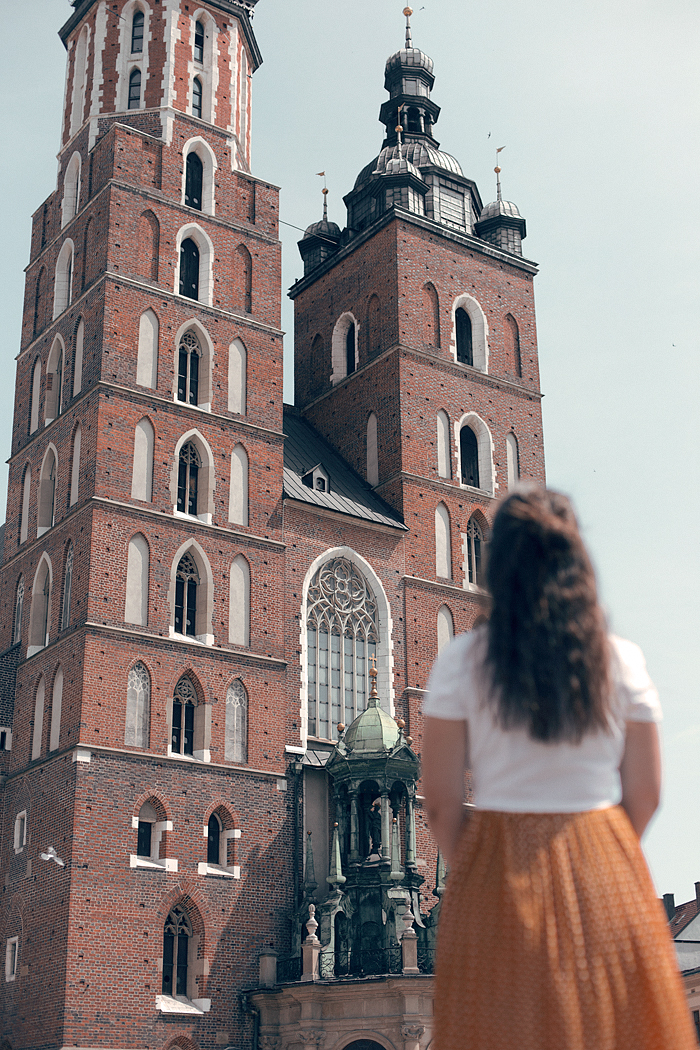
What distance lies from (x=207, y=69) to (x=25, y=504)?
11407 millimetres

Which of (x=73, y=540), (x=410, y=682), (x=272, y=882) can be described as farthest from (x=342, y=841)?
(x=73, y=540)

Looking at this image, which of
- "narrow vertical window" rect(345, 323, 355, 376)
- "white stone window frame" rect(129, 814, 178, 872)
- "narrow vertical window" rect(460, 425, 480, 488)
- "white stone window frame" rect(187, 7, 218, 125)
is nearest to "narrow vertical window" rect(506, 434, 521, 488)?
"narrow vertical window" rect(460, 425, 480, 488)

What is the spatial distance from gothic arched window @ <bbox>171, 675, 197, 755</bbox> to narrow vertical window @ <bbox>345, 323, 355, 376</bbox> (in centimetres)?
1171

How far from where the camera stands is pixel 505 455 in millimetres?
32406

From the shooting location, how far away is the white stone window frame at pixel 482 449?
31.4 m

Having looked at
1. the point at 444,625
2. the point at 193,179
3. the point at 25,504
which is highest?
the point at 193,179

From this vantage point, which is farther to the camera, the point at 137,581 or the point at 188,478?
the point at 188,478

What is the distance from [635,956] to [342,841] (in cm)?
2294

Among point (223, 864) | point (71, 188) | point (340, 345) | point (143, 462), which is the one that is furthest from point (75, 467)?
point (340, 345)

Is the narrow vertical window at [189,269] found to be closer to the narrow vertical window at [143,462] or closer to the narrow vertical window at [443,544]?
the narrow vertical window at [143,462]

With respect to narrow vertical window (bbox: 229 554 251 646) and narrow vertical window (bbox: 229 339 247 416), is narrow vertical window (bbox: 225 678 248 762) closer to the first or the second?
narrow vertical window (bbox: 229 554 251 646)

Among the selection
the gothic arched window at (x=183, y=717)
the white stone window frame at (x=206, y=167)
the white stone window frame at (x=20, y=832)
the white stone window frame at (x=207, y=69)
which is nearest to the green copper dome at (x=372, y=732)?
the gothic arched window at (x=183, y=717)

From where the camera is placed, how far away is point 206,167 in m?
29.5

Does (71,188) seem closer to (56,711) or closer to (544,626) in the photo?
(56,711)
